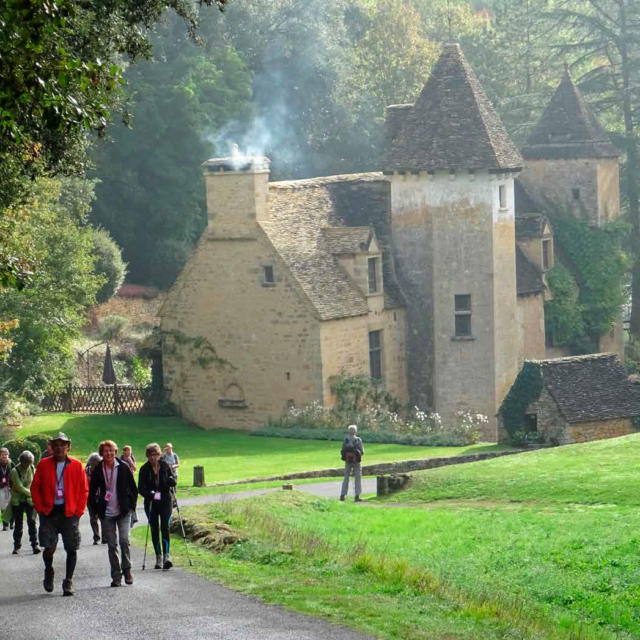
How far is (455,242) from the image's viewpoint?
49.8 m

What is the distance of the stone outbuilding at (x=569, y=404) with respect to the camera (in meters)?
42.7

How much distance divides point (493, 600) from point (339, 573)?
214 cm

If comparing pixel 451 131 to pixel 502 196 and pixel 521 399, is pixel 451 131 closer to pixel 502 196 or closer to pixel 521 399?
pixel 502 196

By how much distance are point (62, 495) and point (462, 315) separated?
1321 inches

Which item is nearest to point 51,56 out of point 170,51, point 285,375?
point 285,375

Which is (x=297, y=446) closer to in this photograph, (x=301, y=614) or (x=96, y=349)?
(x=96, y=349)

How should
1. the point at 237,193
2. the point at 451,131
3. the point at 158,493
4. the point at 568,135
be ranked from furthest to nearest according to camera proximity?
the point at 568,135 → the point at 451,131 → the point at 237,193 → the point at 158,493

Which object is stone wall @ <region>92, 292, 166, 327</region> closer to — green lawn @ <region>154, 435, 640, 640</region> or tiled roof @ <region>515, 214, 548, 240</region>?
tiled roof @ <region>515, 214, 548, 240</region>

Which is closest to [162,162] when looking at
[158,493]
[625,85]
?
[625,85]

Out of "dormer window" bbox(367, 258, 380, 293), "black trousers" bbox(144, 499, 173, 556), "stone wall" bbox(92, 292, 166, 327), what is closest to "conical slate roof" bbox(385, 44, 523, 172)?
"dormer window" bbox(367, 258, 380, 293)

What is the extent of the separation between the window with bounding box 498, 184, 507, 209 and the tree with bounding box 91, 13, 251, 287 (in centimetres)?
1846

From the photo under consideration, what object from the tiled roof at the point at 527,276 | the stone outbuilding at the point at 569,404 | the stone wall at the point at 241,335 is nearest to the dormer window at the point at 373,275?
the stone wall at the point at 241,335

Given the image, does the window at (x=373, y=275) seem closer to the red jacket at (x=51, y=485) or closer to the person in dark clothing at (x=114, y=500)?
the person in dark clothing at (x=114, y=500)

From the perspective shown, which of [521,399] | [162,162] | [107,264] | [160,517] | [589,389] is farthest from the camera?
[162,162]
